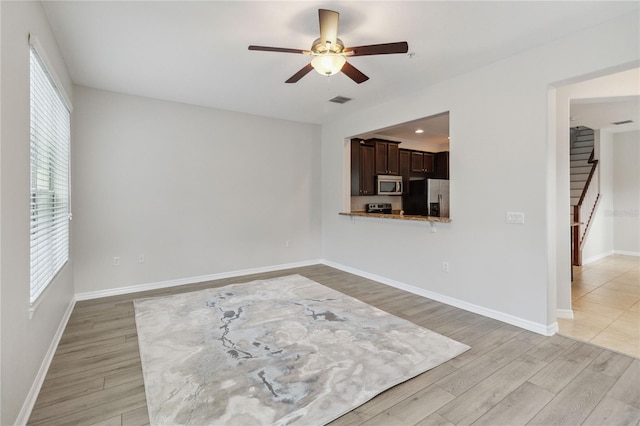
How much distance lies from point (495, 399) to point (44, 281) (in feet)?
11.3

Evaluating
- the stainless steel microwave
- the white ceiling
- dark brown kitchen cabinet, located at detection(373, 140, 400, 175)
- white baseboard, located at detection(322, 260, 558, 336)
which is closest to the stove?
the stainless steel microwave

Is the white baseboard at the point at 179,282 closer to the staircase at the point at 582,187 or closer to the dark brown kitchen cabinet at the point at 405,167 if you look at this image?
the dark brown kitchen cabinet at the point at 405,167

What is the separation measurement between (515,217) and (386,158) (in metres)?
3.51

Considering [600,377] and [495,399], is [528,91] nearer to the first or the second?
[600,377]

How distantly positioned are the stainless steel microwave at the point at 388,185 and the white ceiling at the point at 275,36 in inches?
97.9

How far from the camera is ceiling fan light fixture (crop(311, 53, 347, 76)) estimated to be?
8.11ft

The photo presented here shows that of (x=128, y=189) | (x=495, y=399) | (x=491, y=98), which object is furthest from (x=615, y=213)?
(x=128, y=189)

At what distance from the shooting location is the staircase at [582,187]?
5684 millimetres

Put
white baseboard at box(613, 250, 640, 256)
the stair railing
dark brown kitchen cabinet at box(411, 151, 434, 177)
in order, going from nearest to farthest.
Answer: the stair railing, white baseboard at box(613, 250, 640, 256), dark brown kitchen cabinet at box(411, 151, 434, 177)

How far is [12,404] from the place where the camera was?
1.64 metres

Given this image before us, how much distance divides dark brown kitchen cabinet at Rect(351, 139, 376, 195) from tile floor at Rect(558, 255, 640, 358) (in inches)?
140

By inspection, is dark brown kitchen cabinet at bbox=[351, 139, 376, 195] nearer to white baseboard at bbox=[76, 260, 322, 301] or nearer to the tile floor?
white baseboard at bbox=[76, 260, 322, 301]

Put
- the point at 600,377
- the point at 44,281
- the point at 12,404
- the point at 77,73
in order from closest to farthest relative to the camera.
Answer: the point at 12,404
the point at 600,377
the point at 44,281
the point at 77,73

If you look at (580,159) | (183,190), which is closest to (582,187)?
(580,159)
